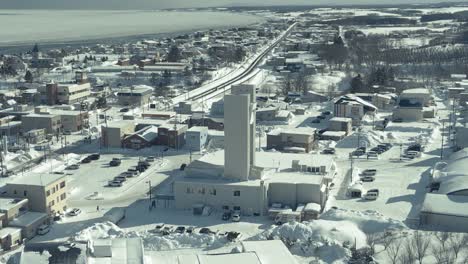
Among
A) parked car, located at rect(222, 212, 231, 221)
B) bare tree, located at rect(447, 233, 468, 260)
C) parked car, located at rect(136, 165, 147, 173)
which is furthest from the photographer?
parked car, located at rect(136, 165, 147, 173)

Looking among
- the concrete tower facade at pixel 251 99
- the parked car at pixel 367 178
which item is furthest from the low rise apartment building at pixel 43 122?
the parked car at pixel 367 178

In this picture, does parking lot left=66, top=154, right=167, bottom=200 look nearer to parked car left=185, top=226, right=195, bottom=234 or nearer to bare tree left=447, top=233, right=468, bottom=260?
parked car left=185, top=226, right=195, bottom=234

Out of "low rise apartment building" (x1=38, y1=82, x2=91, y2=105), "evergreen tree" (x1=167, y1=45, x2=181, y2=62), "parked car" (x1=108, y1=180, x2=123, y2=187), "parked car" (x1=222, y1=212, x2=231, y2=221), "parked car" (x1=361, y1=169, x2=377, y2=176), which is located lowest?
"parked car" (x1=222, y1=212, x2=231, y2=221)

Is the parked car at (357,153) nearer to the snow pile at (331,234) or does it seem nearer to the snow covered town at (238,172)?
the snow covered town at (238,172)

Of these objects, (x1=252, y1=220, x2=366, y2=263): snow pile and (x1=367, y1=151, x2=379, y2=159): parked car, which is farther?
(x1=367, y1=151, x2=379, y2=159): parked car

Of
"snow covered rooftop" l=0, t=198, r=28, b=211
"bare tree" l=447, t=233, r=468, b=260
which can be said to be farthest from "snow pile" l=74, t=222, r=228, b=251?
"bare tree" l=447, t=233, r=468, b=260

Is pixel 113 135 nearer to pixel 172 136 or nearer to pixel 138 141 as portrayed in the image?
pixel 138 141

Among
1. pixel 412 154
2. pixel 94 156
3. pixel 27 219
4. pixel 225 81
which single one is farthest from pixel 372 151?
pixel 225 81
